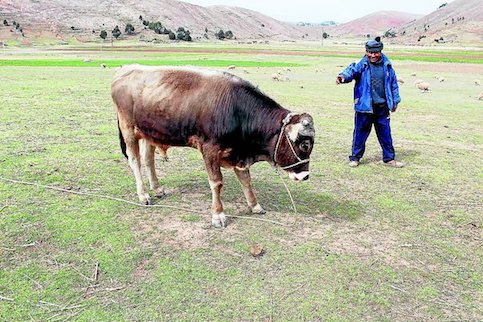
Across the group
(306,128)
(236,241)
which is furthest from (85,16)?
(236,241)

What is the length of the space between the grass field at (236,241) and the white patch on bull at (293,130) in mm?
1302

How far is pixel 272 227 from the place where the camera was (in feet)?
19.9

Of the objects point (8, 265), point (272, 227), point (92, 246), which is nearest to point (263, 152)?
point (272, 227)

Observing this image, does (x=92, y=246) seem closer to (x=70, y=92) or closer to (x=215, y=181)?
(x=215, y=181)

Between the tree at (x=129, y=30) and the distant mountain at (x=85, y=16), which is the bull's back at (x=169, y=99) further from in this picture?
the tree at (x=129, y=30)

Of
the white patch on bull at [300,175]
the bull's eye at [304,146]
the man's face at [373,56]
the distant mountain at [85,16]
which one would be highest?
the distant mountain at [85,16]

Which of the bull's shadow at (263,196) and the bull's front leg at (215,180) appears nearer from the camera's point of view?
the bull's front leg at (215,180)

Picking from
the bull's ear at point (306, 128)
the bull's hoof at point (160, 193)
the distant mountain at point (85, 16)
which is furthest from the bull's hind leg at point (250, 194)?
the distant mountain at point (85, 16)

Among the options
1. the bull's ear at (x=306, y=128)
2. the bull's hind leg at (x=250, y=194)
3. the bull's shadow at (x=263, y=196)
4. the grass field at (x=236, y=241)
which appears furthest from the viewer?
the bull's shadow at (x=263, y=196)

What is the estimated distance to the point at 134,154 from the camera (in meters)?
6.96

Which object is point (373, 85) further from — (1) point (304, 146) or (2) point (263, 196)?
(1) point (304, 146)

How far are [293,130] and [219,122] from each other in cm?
101

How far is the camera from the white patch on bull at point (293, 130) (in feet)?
18.5

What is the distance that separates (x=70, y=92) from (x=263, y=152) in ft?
47.3
